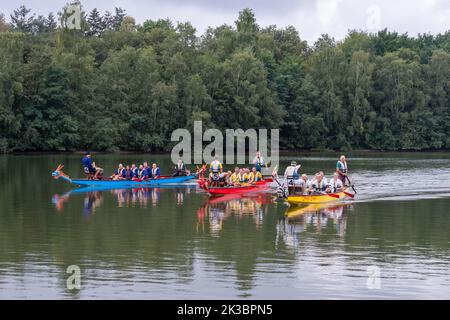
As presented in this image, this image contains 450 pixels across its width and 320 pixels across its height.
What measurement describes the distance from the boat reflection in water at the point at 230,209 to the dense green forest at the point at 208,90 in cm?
4825

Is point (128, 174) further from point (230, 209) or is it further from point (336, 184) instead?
point (336, 184)

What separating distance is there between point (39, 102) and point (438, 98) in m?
54.1

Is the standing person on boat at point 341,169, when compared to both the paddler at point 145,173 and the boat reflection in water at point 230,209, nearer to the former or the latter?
the boat reflection in water at point 230,209

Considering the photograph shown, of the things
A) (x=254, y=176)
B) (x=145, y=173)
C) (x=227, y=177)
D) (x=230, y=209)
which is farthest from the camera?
(x=145, y=173)

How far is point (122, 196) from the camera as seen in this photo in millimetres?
42750

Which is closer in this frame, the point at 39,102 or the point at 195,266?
the point at 195,266

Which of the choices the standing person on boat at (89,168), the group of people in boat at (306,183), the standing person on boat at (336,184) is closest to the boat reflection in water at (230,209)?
the group of people in boat at (306,183)

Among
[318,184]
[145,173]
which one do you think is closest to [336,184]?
[318,184]

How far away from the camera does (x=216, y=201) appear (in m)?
40.5

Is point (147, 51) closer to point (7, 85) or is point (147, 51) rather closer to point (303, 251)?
point (7, 85)

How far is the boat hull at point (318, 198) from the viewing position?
1443 inches

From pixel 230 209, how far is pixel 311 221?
5.33 metres

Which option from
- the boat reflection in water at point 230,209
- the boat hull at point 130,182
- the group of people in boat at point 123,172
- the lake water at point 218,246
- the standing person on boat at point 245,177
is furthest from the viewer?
the group of people in boat at point 123,172
